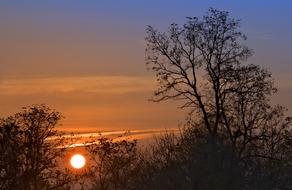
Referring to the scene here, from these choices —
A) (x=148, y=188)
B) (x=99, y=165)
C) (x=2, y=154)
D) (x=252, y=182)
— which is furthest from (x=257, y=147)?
(x=2, y=154)

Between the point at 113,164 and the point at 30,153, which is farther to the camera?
the point at 113,164

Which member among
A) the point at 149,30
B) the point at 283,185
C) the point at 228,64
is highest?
the point at 149,30

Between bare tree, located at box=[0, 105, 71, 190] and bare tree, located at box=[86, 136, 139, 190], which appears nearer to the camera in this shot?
bare tree, located at box=[0, 105, 71, 190]

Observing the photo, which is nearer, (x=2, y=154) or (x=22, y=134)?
(x=2, y=154)

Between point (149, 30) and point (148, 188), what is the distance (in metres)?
13.9

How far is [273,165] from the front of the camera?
50.2m

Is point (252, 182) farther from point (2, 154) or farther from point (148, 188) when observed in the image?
point (2, 154)

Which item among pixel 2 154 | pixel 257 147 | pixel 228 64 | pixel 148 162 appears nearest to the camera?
pixel 2 154

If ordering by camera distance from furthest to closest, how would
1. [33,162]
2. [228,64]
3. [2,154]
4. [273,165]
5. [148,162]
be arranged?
1. [148,162]
2. [273,165]
3. [228,64]
4. [33,162]
5. [2,154]

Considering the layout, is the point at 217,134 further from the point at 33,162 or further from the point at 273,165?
the point at 33,162

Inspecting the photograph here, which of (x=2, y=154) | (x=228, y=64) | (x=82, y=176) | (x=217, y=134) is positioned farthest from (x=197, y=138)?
(x=2, y=154)

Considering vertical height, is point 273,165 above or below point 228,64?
below

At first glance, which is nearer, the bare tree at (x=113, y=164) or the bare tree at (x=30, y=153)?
the bare tree at (x=30, y=153)

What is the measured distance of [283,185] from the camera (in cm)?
5103
